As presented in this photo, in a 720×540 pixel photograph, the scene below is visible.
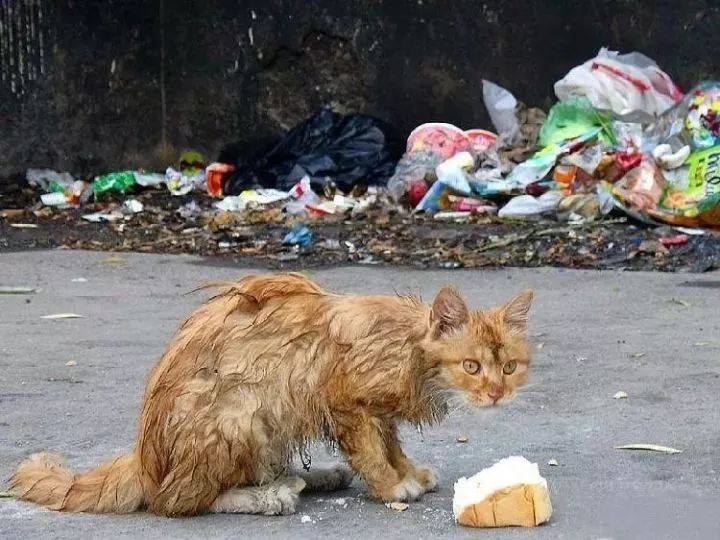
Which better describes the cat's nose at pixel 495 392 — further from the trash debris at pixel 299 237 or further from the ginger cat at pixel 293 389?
the trash debris at pixel 299 237

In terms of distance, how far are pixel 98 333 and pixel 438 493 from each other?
3.26 m

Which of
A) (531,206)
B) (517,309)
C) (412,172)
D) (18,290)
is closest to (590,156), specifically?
(531,206)

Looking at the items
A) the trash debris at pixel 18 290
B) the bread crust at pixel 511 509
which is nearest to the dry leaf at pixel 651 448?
the bread crust at pixel 511 509

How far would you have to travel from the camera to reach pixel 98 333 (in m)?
7.10

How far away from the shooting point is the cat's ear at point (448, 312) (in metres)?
3.90

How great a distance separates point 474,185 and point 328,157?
6.14ft

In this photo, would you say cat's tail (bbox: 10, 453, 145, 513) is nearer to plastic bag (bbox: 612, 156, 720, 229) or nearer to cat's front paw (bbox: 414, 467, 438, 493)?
cat's front paw (bbox: 414, 467, 438, 493)

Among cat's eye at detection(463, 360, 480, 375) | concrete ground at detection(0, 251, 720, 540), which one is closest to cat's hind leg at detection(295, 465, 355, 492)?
concrete ground at detection(0, 251, 720, 540)

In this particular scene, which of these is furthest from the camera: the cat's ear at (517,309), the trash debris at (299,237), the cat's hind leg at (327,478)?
the trash debris at (299,237)

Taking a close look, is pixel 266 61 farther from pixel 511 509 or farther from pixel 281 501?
pixel 511 509

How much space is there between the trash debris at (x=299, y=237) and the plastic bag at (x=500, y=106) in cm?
285

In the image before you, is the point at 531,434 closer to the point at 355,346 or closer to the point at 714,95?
the point at 355,346

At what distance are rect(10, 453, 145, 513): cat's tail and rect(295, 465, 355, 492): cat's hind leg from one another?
0.54 metres

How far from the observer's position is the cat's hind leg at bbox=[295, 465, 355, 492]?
4.35 metres
